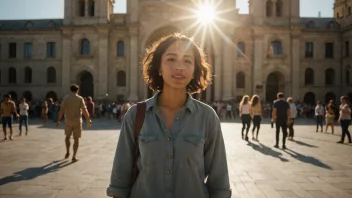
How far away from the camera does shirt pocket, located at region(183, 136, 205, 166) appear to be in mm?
2256

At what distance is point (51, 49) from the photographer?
40562mm

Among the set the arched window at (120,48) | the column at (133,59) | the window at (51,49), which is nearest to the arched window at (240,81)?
A: the column at (133,59)

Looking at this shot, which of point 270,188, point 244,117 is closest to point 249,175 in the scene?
point 270,188

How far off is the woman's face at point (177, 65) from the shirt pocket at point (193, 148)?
0.41 meters

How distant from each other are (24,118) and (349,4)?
167 ft

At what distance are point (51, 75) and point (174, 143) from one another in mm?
41965

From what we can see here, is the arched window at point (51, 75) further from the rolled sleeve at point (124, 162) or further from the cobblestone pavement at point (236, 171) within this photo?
the rolled sleeve at point (124, 162)

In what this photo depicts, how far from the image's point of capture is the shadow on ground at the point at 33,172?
6398 millimetres

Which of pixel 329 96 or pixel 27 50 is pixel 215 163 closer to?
pixel 329 96

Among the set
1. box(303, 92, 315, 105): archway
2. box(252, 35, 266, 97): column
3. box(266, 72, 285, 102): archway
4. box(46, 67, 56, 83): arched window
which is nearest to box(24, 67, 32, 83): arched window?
box(46, 67, 56, 83): arched window

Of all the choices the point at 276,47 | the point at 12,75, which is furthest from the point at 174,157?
the point at 12,75

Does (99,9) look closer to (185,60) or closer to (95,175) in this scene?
(95,175)

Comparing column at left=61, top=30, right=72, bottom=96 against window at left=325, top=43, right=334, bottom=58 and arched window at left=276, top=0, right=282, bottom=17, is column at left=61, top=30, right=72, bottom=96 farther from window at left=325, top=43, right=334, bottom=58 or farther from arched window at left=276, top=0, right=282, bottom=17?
window at left=325, top=43, right=334, bottom=58

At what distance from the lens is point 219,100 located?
114 ft
